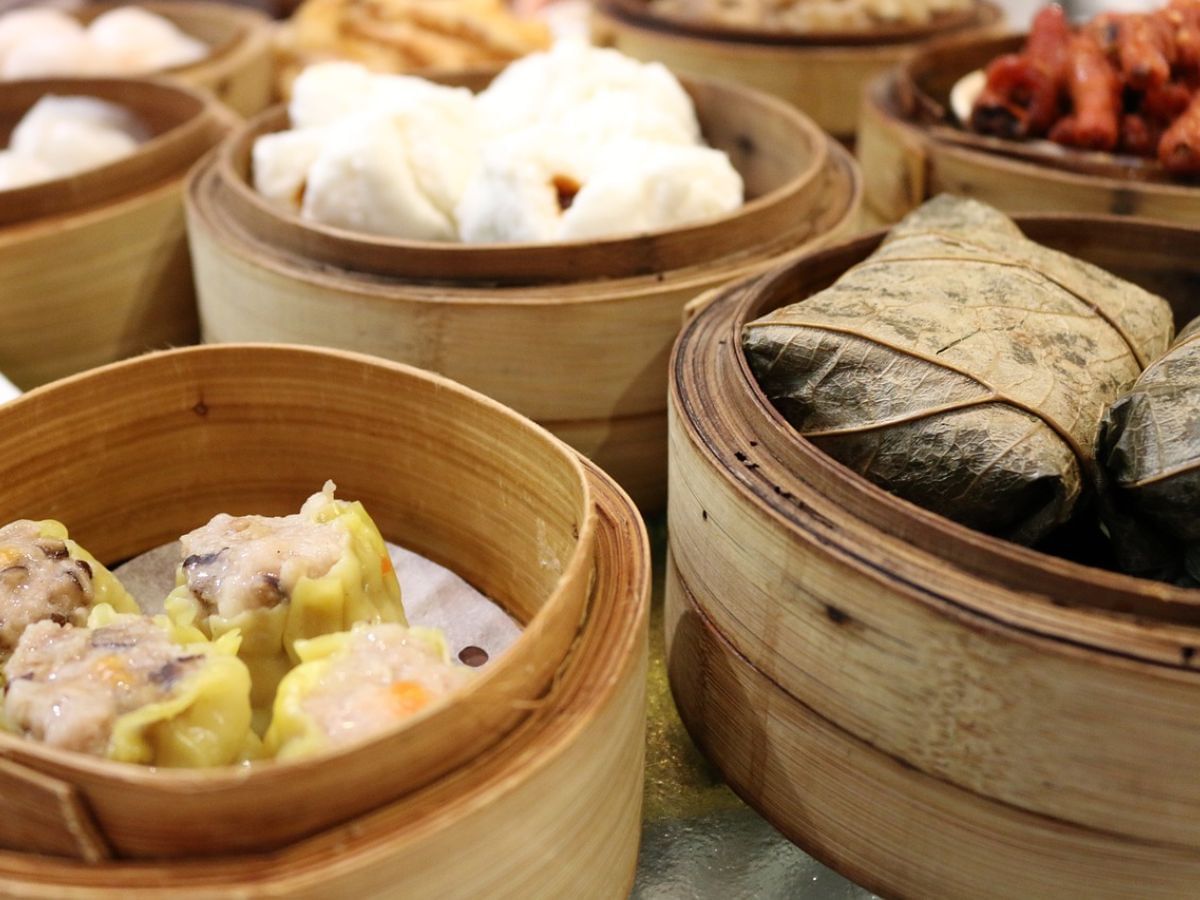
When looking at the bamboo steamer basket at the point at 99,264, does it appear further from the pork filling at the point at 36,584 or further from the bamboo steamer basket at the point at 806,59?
the bamboo steamer basket at the point at 806,59

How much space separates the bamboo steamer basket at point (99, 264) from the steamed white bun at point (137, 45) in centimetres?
91

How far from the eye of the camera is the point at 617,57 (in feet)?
9.05

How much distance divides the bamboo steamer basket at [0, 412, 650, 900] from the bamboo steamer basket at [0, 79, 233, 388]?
68.4 inches

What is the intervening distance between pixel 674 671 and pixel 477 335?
2.33 ft

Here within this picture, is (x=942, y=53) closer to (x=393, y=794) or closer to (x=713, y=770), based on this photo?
(x=713, y=770)

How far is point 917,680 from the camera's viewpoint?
1.24 m

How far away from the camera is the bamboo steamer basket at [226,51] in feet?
11.5

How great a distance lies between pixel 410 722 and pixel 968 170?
198cm

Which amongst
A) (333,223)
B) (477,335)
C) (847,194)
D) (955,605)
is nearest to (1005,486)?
(955,605)

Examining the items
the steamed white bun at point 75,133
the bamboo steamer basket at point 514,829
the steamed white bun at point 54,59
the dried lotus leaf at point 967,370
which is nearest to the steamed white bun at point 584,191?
the dried lotus leaf at point 967,370

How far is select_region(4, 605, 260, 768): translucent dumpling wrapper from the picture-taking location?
1174 millimetres

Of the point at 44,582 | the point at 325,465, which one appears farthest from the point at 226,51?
the point at 44,582

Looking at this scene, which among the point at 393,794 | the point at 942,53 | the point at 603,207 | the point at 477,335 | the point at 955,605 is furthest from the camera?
the point at 942,53

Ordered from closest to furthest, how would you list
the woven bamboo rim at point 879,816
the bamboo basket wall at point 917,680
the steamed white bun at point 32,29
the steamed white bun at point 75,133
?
the bamboo basket wall at point 917,680, the woven bamboo rim at point 879,816, the steamed white bun at point 75,133, the steamed white bun at point 32,29
